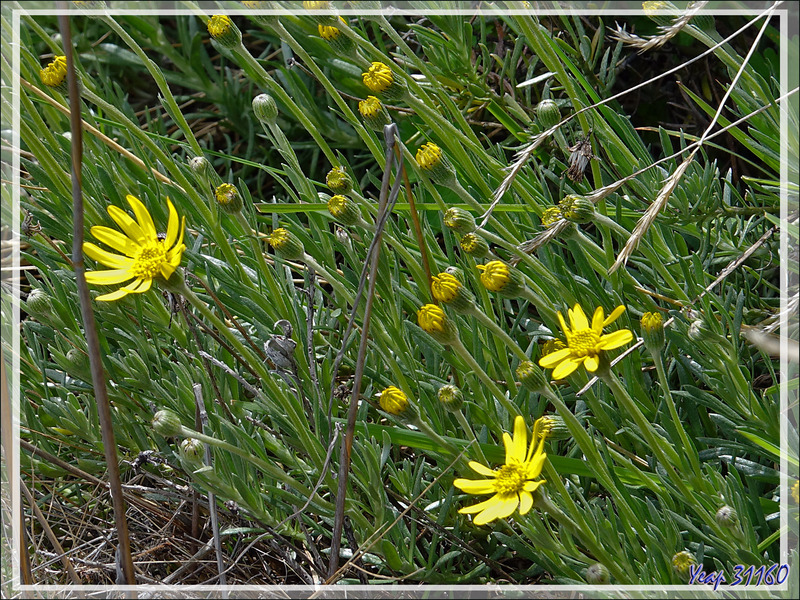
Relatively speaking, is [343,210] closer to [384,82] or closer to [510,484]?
[384,82]

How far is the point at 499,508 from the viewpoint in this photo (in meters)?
1.00

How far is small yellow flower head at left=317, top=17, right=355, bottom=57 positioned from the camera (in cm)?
139

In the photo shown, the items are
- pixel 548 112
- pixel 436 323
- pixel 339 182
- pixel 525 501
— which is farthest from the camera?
pixel 548 112

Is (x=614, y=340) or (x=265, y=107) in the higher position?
(x=265, y=107)

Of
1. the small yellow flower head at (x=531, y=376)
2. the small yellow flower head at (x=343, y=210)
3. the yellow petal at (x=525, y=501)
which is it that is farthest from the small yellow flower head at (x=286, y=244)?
the yellow petal at (x=525, y=501)

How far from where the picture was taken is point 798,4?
1.34 m

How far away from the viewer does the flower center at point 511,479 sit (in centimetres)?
101

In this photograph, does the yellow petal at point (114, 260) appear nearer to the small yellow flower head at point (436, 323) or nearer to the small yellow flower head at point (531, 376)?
the small yellow flower head at point (436, 323)

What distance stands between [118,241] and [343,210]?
0.35 m

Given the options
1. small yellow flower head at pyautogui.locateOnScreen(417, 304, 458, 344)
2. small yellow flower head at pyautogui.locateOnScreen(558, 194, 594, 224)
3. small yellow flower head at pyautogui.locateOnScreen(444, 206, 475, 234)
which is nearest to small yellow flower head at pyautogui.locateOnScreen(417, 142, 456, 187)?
small yellow flower head at pyautogui.locateOnScreen(444, 206, 475, 234)

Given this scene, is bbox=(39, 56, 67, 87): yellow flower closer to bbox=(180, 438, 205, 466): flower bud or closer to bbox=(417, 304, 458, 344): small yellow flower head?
bbox=(180, 438, 205, 466): flower bud

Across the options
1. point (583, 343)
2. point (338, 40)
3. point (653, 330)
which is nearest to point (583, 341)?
point (583, 343)

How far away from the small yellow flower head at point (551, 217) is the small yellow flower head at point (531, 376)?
276 mm

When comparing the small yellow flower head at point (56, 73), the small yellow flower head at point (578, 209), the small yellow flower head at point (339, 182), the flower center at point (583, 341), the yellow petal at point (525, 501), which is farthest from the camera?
the small yellow flower head at point (56, 73)
